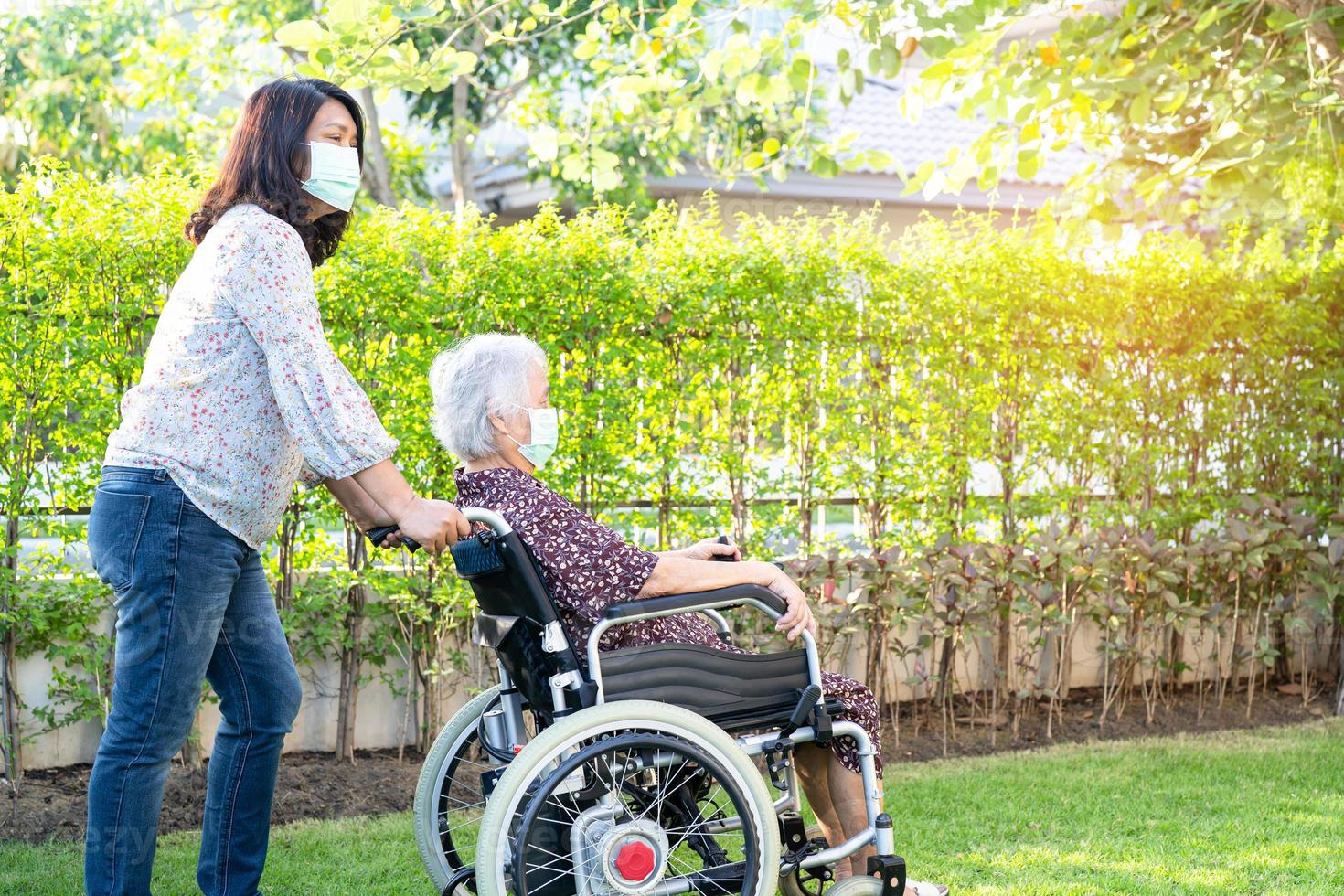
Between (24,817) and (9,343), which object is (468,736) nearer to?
(24,817)

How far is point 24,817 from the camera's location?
377 cm

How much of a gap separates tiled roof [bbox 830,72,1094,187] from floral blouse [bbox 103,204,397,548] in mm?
9332

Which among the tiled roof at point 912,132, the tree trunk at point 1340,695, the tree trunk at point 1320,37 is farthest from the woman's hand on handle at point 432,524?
the tiled roof at point 912,132

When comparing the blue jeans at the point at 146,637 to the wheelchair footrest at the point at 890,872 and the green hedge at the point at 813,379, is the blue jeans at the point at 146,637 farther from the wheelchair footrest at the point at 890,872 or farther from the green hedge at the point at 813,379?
the green hedge at the point at 813,379

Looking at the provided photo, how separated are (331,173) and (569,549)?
33.7 inches

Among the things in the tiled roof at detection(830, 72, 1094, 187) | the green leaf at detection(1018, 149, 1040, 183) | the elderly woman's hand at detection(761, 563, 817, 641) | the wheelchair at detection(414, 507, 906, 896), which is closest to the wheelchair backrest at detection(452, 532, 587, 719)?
the wheelchair at detection(414, 507, 906, 896)

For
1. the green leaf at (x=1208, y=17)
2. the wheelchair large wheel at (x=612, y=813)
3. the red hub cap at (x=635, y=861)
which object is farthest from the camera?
the green leaf at (x=1208, y=17)

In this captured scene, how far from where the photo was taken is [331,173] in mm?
2584

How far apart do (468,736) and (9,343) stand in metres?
1.87

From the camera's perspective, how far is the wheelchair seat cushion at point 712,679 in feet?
8.39

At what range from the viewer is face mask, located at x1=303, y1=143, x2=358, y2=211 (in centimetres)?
257

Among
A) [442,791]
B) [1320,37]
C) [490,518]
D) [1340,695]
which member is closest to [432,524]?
[490,518]

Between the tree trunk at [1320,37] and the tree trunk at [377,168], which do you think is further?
the tree trunk at [377,168]

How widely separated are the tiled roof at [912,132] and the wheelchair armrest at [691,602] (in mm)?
9200
